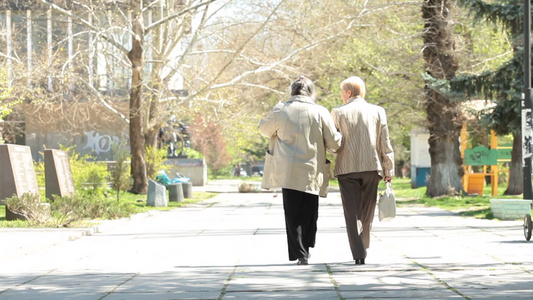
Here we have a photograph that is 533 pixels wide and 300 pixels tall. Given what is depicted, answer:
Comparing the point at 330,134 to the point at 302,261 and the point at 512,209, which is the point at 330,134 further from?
the point at 512,209

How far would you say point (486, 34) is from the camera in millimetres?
34625

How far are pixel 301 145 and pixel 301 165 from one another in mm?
220

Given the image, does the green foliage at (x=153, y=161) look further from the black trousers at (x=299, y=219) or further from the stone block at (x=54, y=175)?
the black trousers at (x=299, y=219)

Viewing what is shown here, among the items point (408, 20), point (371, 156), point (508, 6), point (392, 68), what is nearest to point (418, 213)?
point (508, 6)

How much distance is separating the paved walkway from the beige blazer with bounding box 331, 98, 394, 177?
1.02 m

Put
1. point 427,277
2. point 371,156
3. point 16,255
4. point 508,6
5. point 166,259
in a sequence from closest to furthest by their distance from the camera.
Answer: point 427,277
point 371,156
point 166,259
point 16,255
point 508,6

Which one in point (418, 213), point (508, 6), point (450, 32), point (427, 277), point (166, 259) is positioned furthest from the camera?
point (450, 32)

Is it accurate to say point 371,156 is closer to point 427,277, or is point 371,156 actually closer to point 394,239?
point 427,277

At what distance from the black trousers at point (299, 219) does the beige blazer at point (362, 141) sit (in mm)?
431

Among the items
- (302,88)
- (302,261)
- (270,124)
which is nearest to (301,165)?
(270,124)

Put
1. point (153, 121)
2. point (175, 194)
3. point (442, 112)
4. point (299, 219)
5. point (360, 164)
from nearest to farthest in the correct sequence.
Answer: point (360, 164), point (299, 219), point (442, 112), point (175, 194), point (153, 121)

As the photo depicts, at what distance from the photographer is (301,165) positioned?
9688 mm

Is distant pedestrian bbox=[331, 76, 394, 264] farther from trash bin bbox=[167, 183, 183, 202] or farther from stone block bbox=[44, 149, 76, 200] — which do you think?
trash bin bbox=[167, 183, 183, 202]

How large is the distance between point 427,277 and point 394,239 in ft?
16.1
